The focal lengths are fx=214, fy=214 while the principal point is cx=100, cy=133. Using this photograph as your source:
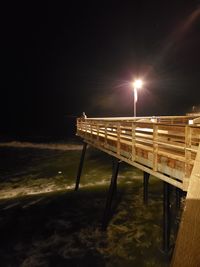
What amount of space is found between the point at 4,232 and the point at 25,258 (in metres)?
2.23

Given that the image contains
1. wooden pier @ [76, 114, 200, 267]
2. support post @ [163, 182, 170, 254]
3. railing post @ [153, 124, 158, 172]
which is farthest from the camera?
support post @ [163, 182, 170, 254]

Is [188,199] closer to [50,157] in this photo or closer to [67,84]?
[50,157]

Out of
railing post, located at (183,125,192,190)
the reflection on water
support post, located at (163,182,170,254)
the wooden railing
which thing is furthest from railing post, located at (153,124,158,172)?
the reflection on water

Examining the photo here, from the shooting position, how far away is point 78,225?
31.6ft

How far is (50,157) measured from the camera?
87.0ft

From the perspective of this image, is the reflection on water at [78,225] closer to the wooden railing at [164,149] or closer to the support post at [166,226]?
the support post at [166,226]

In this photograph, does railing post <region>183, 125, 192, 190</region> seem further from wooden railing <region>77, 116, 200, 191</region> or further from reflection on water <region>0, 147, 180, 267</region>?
reflection on water <region>0, 147, 180, 267</region>

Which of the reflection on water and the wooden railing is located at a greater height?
the wooden railing

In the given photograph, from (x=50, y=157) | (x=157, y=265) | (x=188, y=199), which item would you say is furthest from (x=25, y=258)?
(x=50, y=157)

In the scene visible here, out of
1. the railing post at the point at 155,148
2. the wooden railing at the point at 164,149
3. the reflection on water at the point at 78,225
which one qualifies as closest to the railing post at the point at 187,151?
the wooden railing at the point at 164,149

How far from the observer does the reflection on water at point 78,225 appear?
24.7 ft

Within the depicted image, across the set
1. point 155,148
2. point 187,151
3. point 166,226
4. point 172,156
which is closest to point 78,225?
point 166,226

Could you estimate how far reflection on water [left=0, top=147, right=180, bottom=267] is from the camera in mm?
7539

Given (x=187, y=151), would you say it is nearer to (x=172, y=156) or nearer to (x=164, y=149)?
(x=172, y=156)
